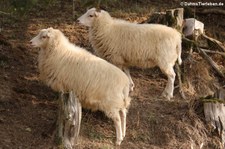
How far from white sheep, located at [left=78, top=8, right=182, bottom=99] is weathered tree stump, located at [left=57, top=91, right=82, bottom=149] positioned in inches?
82.1

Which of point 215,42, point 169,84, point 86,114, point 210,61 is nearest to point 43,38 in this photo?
→ point 86,114

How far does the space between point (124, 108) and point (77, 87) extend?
2.56ft

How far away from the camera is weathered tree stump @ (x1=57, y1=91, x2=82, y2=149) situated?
25.5 ft

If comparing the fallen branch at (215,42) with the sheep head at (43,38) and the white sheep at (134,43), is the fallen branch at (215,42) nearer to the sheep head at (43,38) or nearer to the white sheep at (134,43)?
the white sheep at (134,43)

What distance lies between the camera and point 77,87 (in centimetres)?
833

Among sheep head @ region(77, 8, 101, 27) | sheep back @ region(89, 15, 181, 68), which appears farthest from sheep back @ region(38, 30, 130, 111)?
sheep head @ region(77, 8, 101, 27)

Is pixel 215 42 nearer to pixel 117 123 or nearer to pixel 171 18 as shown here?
pixel 171 18

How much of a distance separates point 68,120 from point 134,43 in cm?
247

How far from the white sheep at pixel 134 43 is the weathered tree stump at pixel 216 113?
31.9 inches

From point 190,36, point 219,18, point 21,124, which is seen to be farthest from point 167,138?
point 219,18

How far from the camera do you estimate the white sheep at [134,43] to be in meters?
9.70

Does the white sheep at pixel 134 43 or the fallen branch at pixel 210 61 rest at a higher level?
the white sheep at pixel 134 43

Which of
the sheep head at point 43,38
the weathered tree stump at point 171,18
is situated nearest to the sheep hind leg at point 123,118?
the sheep head at point 43,38

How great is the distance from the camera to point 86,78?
8.32m
